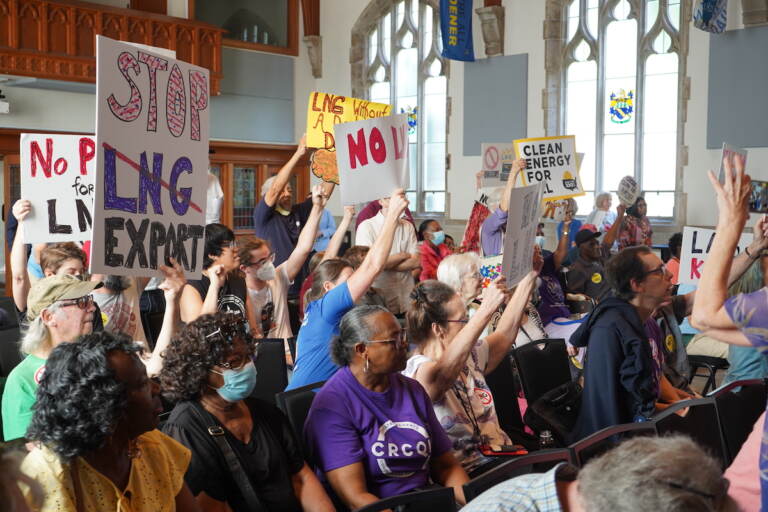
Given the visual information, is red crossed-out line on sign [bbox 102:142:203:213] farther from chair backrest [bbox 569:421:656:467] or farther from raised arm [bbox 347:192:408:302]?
chair backrest [bbox 569:421:656:467]

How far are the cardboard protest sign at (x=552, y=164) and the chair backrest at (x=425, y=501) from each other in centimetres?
522

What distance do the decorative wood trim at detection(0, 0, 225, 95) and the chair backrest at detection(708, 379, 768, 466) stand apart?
11541 mm

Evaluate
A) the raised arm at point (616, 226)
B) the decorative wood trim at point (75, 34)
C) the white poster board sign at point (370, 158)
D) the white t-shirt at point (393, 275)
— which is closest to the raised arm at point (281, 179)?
the white t-shirt at point (393, 275)

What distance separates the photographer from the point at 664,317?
4566mm

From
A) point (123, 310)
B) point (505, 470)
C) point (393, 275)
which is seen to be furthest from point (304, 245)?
point (505, 470)

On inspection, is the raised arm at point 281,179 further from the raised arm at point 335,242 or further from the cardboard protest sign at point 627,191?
the cardboard protest sign at point 627,191

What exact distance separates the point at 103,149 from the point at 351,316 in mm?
1120

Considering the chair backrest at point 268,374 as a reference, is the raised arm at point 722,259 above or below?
above

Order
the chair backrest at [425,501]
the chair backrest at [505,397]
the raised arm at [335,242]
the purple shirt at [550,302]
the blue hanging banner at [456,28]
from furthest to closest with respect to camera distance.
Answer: the blue hanging banner at [456,28] → the purple shirt at [550,302] → the raised arm at [335,242] → the chair backrest at [505,397] → the chair backrest at [425,501]

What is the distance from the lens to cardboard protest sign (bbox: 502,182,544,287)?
12.9 ft

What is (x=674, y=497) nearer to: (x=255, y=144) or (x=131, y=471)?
(x=131, y=471)

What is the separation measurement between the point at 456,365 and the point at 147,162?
4.89 ft

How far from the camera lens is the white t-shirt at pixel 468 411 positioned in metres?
3.46

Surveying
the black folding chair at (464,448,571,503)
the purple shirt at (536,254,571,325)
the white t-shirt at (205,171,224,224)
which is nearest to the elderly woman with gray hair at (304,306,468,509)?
the black folding chair at (464,448,571,503)
